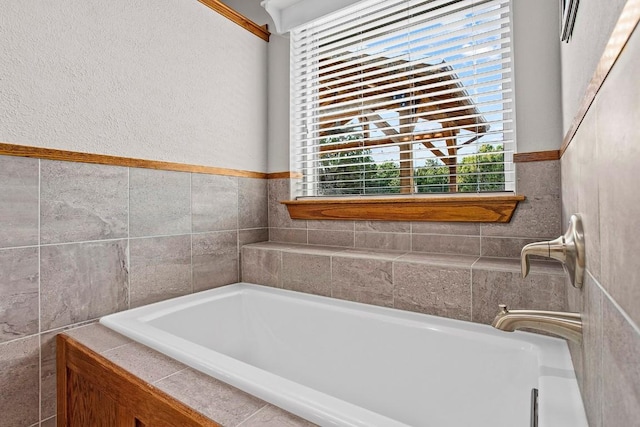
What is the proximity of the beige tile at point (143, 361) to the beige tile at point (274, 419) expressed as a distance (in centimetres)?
33

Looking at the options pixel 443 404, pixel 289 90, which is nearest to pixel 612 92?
pixel 443 404

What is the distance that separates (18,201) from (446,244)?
5.69ft

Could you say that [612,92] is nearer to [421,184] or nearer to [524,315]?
[524,315]

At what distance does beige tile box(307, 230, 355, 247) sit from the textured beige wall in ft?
1.92

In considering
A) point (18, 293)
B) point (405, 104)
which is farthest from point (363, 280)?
point (18, 293)

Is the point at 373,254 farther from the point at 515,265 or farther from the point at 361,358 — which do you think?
the point at 515,265

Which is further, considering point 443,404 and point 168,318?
point 168,318

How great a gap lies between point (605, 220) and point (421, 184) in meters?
1.37

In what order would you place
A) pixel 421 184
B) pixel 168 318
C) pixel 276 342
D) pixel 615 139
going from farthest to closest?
pixel 421 184
pixel 276 342
pixel 168 318
pixel 615 139

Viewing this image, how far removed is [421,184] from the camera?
180cm

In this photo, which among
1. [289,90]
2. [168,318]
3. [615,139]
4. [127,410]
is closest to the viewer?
[615,139]

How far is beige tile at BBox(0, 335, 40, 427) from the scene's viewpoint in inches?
45.9

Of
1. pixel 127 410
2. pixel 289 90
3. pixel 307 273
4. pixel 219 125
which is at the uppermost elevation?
pixel 289 90

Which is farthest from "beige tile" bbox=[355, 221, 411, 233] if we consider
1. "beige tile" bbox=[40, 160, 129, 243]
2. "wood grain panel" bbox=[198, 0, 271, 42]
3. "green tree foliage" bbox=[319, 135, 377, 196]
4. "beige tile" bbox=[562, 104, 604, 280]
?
"wood grain panel" bbox=[198, 0, 271, 42]
